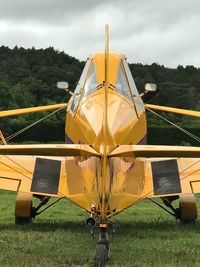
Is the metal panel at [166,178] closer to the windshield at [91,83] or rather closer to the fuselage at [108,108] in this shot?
the fuselage at [108,108]

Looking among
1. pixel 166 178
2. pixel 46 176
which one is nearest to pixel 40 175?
pixel 46 176

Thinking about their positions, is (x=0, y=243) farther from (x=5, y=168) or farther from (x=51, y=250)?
(x=5, y=168)

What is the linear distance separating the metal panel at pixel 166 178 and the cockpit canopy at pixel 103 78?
1.23m

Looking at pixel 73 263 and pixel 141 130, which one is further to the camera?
pixel 141 130

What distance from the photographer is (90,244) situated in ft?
22.6

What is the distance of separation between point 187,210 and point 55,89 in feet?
180

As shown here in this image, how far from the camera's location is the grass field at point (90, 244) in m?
5.80

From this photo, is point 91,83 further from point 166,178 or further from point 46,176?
point 166,178

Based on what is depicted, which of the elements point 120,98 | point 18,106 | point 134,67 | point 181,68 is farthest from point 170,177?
point 181,68

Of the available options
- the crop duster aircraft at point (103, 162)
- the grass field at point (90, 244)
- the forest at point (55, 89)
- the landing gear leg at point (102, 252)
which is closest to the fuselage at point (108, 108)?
the crop duster aircraft at point (103, 162)

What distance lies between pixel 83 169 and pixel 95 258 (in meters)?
1.49

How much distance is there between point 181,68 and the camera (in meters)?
85.1

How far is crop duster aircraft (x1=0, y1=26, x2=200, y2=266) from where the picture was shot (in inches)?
220

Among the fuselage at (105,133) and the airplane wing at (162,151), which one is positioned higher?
the fuselage at (105,133)
